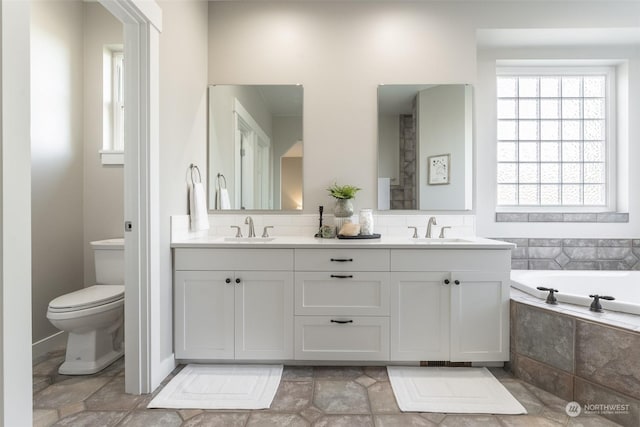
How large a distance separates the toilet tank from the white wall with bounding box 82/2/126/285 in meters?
0.34

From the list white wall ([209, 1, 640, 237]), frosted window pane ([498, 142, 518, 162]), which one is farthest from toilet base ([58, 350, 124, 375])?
frosted window pane ([498, 142, 518, 162])

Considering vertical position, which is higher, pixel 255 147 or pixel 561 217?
pixel 255 147

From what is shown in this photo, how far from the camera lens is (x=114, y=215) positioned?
2.61 metres

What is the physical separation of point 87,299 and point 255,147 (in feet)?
4.90

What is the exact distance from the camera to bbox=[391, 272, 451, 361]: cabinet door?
2.00 m

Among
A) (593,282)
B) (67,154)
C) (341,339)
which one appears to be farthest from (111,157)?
(593,282)

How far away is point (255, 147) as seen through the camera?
8.45 feet

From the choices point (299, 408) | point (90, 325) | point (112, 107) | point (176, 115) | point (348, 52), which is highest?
point (348, 52)

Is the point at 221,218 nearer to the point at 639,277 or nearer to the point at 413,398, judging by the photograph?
the point at 413,398

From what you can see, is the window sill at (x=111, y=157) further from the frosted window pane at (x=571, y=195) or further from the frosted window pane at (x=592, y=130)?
the frosted window pane at (x=592, y=130)

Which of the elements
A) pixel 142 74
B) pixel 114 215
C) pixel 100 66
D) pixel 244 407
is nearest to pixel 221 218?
pixel 114 215

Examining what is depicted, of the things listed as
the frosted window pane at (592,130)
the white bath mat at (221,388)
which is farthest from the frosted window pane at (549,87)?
the white bath mat at (221,388)

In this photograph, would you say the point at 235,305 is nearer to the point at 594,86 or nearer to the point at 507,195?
→ the point at 507,195

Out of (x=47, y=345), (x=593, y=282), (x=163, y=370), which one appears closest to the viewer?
(x=163, y=370)
